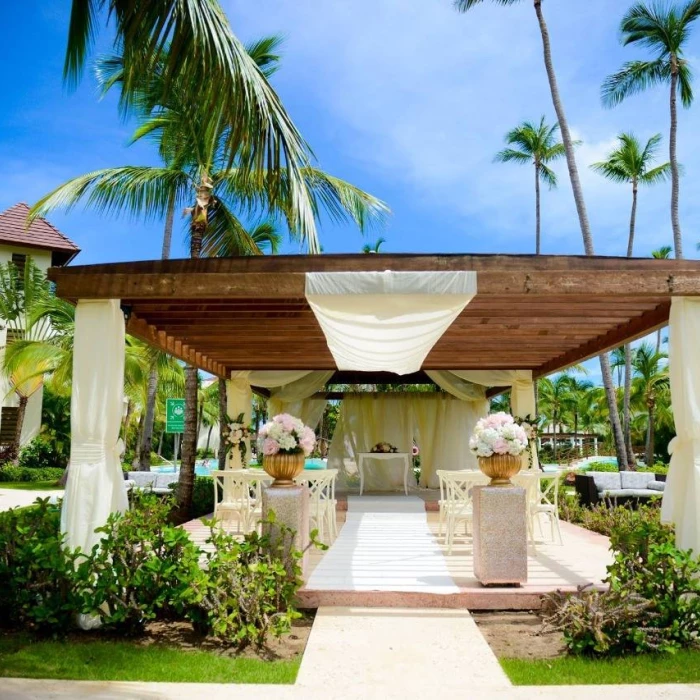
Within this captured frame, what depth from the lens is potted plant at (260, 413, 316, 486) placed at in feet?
17.8

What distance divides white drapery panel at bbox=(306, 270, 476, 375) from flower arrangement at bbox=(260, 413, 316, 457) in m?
0.93

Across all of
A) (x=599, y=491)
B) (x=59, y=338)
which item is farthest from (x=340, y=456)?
(x=59, y=338)

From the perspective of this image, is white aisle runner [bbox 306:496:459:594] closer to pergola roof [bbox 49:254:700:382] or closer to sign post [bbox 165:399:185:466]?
pergola roof [bbox 49:254:700:382]

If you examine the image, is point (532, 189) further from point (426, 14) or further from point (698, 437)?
point (698, 437)

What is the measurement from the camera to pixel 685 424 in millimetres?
4652

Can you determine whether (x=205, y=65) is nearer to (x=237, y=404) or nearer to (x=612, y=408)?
(x=237, y=404)

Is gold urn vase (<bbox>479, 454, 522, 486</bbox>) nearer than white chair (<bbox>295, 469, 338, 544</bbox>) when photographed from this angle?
Yes

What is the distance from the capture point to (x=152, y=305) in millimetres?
5672

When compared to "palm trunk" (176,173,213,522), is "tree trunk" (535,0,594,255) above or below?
above

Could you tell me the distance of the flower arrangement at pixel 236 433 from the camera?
9.97 meters

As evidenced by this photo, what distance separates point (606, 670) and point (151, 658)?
101 inches

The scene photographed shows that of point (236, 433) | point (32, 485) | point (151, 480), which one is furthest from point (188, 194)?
point (32, 485)

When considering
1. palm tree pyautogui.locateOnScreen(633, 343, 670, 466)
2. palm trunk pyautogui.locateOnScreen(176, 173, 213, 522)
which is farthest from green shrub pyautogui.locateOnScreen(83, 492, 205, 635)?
palm tree pyautogui.locateOnScreen(633, 343, 670, 466)

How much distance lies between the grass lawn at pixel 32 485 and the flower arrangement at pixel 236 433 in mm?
8253
